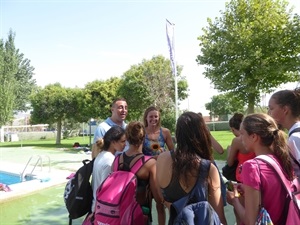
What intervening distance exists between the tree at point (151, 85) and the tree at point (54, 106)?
5420 mm

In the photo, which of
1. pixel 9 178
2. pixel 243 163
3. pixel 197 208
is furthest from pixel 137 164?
pixel 9 178

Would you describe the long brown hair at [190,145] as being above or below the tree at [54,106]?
below

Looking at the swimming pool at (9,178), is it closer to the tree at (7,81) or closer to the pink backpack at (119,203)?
the pink backpack at (119,203)

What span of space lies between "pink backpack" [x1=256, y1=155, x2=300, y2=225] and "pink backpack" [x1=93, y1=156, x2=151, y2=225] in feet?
3.34

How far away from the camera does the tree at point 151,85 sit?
66.4ft

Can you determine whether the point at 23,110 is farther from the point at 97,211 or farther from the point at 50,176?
the point at 97,211

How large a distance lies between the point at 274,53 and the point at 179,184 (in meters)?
12.1

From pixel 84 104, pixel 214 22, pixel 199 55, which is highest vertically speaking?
pixel 214 22

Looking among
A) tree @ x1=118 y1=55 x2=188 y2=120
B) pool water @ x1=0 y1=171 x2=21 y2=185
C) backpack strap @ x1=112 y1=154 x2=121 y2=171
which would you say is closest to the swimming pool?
pool water @ x1=0 y1=171 x2=21 y2=185

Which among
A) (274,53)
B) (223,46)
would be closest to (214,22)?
(223,46)

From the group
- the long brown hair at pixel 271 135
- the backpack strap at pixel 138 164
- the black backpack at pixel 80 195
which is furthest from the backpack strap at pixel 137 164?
the long brown hair at pixel 271 135

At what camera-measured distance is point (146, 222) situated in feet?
7.67

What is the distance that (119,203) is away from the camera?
7.20 feet

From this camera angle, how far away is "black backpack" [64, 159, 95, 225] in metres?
2.62
